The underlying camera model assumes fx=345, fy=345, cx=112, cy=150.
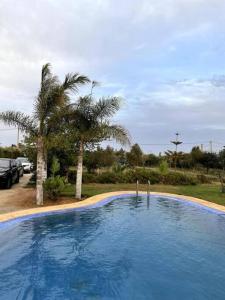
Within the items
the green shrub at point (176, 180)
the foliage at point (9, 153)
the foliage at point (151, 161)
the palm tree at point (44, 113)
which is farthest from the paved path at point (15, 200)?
the foliage at point (151, 161)

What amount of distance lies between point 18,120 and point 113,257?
323 inches

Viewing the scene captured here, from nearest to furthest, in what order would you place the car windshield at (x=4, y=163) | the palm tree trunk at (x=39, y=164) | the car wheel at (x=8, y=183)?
the palm tree trunk at (x=39, y=164), the car windshield at (x=4, y=163), the car wheel at (x=8, y=183)

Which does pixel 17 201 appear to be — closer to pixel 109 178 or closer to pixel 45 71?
pixel 45 71

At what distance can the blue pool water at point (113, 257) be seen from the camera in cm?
677

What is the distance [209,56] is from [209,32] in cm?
187

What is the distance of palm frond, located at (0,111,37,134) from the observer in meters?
14.8

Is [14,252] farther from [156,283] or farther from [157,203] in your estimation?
[157,203]

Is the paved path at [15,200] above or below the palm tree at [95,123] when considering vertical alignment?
below

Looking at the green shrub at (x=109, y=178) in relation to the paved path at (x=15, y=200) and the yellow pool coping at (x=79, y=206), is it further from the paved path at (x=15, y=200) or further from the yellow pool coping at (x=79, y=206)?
the paved path at (x=15, y=200)

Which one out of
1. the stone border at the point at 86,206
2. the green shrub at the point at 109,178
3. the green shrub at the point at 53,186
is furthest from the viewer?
the green shrub at the point at 109,178

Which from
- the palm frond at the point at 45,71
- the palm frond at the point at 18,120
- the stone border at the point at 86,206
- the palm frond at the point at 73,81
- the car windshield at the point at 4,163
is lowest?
the stone border at the point at 86,206

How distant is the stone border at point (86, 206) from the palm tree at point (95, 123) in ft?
10.0

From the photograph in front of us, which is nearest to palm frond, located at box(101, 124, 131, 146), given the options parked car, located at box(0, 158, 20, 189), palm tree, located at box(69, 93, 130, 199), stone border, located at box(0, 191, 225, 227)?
palm tree, located at box(69, 93, 130, 199)

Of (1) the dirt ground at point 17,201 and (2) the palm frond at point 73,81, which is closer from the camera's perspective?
(1) the dirt ground at point 17,201
